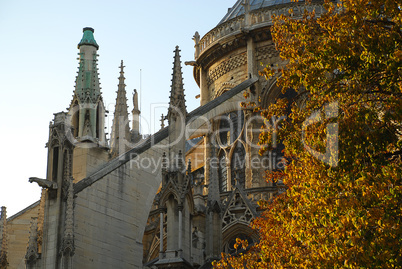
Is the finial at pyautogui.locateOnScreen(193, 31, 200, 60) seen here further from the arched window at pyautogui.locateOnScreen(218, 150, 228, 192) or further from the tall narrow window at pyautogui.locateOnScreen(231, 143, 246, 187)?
the tall narrow window at pyautogui.locateOnScreen(231, 143, 246, 187)

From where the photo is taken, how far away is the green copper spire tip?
25.3 metres

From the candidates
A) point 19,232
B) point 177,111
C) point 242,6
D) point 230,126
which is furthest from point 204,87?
point 177,111

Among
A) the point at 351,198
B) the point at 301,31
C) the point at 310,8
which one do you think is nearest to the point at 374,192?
the point at 351,198

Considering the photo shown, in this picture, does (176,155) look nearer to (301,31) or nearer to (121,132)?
(301,31)

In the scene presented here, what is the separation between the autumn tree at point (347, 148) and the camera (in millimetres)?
13016

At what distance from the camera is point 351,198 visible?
13.2m

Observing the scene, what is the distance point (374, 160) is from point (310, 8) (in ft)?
57.1

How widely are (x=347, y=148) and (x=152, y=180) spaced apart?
9.94 metres

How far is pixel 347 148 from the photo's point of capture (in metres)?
13.9

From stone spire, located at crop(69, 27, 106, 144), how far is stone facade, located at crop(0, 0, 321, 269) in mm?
32

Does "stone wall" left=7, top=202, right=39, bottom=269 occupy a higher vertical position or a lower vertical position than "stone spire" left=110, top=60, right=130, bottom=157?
lower

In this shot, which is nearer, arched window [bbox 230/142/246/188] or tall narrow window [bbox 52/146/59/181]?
tall narrow window [bbox 52/146/59/181]

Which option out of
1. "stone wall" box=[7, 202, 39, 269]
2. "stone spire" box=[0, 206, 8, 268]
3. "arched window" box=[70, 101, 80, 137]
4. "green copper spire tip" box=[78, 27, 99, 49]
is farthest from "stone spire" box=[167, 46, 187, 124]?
"stone wall" box=[7, 202, 39, 269]

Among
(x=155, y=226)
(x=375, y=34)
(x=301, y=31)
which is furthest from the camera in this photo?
(x=155, y=226)
